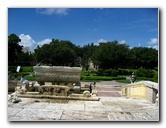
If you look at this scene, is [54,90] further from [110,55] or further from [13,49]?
[110,55]

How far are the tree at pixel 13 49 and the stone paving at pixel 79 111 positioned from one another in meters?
1.01

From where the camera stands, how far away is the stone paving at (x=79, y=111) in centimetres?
538

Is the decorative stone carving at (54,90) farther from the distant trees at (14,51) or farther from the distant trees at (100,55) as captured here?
the distant trees at (100,55)

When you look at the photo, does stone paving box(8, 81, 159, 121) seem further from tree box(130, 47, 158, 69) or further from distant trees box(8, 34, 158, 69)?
distant trees box(8, 34, 158, 69)

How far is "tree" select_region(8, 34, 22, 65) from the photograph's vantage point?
5899 mm

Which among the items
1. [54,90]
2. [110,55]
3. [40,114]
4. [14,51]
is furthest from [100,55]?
[40,114]

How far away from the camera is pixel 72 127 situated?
5.33m

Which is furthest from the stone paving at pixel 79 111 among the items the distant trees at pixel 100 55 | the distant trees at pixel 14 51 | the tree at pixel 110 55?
the tree at pixel 110 55

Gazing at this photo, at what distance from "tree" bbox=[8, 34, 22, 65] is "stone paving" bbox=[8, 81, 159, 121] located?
3.33ft

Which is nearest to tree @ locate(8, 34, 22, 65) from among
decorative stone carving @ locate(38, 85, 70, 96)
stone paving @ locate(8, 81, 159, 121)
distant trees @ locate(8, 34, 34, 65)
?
distant trees @ locate(8, 34, 34, 65)
